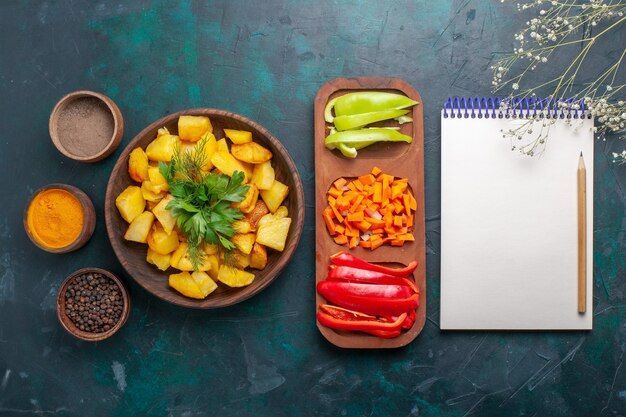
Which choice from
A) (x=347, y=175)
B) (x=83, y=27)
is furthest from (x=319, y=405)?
(x=83, y=27)

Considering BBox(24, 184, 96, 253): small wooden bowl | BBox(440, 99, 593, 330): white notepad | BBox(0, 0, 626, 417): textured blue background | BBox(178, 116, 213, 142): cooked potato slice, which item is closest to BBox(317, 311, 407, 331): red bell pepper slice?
BBox(0, 0, 626, 417): textured blue background

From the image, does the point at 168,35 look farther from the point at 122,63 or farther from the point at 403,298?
the point at 403,298

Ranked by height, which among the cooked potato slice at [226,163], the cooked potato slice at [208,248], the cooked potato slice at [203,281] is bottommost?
the cooked potato slice at [203,281]

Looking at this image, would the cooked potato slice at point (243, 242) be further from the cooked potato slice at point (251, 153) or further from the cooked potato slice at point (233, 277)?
the cooked potato slice at point (251, 153)

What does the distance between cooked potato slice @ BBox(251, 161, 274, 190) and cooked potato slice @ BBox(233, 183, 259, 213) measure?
3 centimetres

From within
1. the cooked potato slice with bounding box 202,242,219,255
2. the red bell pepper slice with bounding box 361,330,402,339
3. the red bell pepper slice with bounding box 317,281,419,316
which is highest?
the cooked potato slice with bounding box 202,242,219,255

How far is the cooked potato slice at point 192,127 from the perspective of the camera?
2.25m

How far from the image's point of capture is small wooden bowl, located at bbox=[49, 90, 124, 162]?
2357 mm

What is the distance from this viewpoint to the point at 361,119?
7.70 ft

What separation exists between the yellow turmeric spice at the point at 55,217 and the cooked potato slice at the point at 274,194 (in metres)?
0.73

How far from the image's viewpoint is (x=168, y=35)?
8.25 feet

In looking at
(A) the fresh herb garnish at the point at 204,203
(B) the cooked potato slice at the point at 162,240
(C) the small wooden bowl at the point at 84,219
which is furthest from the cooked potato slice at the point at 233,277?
(C) the small wooden bowl at the point at 84,219

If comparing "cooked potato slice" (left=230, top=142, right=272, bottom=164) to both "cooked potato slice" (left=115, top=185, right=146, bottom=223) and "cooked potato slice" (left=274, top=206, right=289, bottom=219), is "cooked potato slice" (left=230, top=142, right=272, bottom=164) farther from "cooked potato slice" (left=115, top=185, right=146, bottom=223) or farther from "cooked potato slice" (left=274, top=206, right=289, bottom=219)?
"cooked potato slice" (left=115, top=185, right=146, bottom=223)

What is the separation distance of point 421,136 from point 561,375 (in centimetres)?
117
